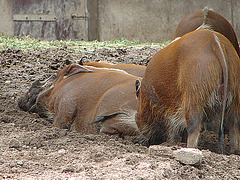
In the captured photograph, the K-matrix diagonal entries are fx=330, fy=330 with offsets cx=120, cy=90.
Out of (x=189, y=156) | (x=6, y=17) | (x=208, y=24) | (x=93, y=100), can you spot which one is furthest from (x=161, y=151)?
(x=6, y=17)

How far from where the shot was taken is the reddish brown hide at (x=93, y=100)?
104 inches

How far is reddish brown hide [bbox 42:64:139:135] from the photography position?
2631 millimetres

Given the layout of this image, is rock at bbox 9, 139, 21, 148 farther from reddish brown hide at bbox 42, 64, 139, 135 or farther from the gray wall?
the gray wall

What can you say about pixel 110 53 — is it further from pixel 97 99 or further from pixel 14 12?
pixel 14 12

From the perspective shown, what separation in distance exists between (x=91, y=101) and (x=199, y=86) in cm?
140

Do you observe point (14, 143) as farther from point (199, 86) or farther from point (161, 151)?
point (199, 86)

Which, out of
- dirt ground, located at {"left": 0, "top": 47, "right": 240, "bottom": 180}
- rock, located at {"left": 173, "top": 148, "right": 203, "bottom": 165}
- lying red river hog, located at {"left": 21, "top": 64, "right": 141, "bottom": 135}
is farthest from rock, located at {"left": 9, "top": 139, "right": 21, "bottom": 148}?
rock, located at {"left": 173, "top": 148, "right": 203, "bottom": 165}

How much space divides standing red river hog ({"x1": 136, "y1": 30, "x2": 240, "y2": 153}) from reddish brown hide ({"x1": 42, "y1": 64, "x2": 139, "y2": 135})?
57 cm

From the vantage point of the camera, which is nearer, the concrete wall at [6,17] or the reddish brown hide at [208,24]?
the reddish brown hide at [208,24]

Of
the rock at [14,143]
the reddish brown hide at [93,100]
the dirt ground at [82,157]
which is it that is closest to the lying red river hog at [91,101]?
the reddish brown hide at [93,100]

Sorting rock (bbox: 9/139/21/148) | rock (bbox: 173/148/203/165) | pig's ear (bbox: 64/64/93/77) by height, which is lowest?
rock (bbox: 9/139/21/148)

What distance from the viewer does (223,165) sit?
5.59 ft

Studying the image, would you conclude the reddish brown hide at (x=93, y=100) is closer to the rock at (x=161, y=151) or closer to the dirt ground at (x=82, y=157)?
the dirt ground at (x=82, y=157)

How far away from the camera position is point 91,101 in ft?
9.82
